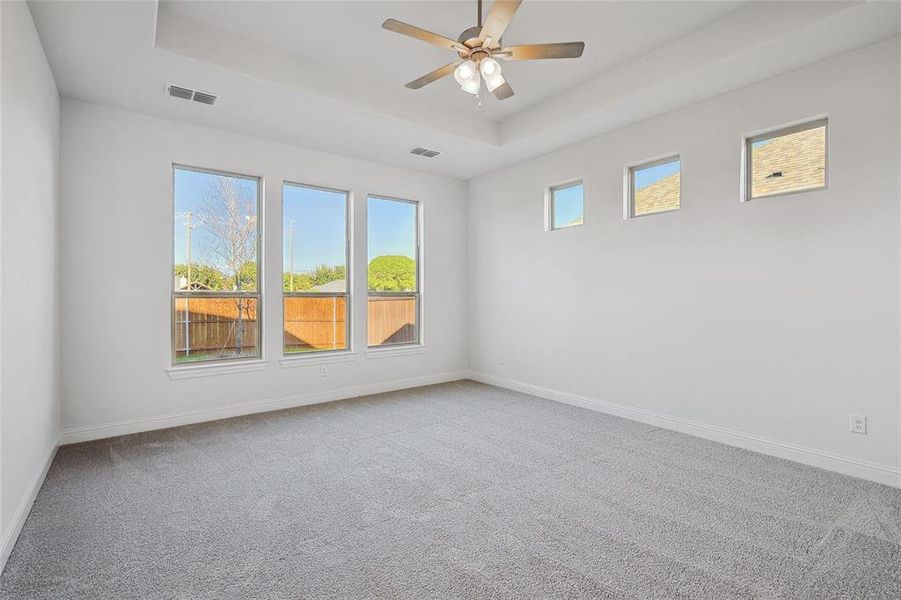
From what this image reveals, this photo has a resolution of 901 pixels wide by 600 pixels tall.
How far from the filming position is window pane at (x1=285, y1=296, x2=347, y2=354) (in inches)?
198

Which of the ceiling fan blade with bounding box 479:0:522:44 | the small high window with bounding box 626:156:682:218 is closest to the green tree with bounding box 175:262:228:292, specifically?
the ceiling fan blade with bounding box 479:0:522:44

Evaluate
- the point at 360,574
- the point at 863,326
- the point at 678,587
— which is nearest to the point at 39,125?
the point at 360,574

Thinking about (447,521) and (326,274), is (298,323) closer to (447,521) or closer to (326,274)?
(326,274)

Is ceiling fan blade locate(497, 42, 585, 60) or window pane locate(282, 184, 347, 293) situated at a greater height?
ceiling fan blade locate(497, 42, 585, 60)

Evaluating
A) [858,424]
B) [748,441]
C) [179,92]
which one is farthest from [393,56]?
[858,424]

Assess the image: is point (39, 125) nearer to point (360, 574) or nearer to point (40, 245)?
point (40, 245)

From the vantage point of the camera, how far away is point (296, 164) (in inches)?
196

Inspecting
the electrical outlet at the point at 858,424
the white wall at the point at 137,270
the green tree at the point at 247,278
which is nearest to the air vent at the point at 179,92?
the white wall at the point at 137,270

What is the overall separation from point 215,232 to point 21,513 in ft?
9.24

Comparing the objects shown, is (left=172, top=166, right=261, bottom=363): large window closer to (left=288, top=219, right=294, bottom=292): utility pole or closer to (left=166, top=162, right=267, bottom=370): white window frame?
(left=166, top=162, right=267, bottom=370): white window frame

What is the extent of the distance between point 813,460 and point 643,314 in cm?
168

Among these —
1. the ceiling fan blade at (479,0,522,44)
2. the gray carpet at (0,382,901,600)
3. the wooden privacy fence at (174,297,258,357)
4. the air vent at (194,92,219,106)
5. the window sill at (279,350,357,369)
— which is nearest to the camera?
the gray carpet at (0,382,901,600)

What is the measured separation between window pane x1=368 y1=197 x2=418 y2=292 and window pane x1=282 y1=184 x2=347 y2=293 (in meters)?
0.39

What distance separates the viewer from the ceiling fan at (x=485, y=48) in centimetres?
250
